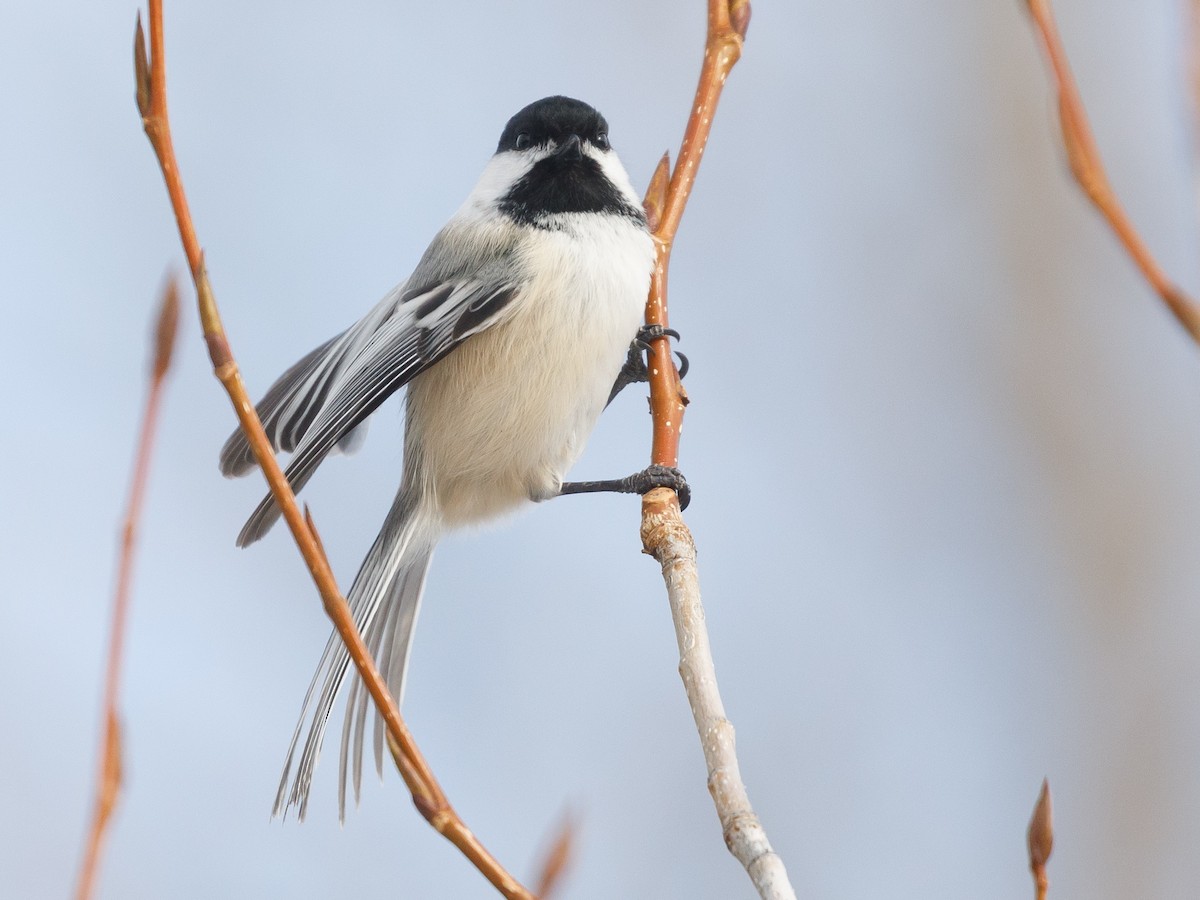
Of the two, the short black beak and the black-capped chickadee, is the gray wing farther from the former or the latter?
the short black beak

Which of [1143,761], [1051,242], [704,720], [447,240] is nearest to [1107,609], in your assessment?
[1143,761]

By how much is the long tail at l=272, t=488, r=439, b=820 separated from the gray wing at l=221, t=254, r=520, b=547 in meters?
0.20

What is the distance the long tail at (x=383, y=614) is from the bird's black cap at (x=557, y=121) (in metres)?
0.66

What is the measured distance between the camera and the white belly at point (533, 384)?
192 cm

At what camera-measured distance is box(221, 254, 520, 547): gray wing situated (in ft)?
6.26

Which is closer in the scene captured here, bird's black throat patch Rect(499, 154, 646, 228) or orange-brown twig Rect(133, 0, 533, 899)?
orange-brown twig Rect(133, 0, 533, 899)

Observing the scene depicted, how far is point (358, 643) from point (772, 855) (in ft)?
1.10

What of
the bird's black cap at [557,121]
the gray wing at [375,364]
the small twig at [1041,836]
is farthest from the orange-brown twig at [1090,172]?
the bird's black cap at [557,121]

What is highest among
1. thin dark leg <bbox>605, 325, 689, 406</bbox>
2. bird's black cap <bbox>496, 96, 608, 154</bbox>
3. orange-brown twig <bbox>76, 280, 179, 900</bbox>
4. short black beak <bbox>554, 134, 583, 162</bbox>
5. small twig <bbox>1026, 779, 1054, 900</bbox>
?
bird's black cap <bbox>496, 96, 608, 154</bbox>

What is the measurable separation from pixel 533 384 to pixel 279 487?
1157mm

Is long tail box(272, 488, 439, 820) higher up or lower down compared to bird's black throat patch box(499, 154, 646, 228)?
lower down

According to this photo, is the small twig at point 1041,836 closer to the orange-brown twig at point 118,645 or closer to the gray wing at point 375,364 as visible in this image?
the orange-brown twig at point 118,645

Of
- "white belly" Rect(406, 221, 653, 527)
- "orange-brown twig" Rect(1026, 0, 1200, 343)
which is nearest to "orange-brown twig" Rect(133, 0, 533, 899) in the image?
"orange-brown twig" Rect(1026, 0, 1200, 343)

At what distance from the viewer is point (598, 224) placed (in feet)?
6.47
